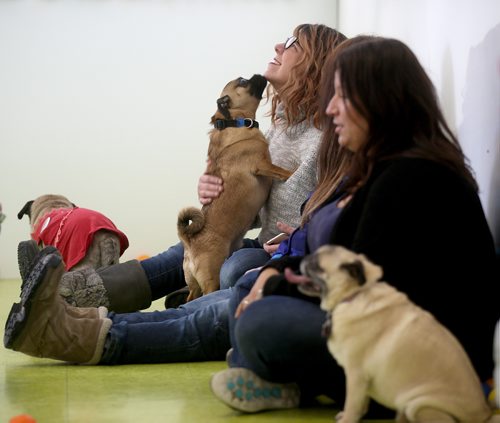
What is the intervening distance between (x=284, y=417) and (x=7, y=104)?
4.11m

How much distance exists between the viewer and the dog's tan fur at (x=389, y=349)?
1.79m

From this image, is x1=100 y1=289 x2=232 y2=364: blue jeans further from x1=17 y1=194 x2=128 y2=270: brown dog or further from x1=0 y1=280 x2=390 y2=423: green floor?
x1=17 y1=194 x2=128 y2=270: brown dog

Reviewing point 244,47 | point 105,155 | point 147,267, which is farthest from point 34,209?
point 244,47

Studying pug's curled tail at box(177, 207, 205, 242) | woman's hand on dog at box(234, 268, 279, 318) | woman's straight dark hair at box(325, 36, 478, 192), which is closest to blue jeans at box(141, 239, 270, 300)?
pug's curled tail at box(177, 207, 205, 242)

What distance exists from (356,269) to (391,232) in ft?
0.47

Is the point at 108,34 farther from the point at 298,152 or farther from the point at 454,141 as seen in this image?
the point at 454,141

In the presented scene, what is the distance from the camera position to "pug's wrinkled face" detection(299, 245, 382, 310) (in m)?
1.83

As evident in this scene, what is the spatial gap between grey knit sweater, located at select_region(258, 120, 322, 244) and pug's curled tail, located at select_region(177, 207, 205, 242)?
0.25 metres

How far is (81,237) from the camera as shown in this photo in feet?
12.5

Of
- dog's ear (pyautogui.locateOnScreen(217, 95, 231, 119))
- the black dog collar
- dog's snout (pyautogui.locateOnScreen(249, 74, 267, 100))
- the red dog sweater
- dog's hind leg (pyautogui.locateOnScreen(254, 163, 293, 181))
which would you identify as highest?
dog's snout (pyautogui.locateOnScreen(249, 74, 267, 100))

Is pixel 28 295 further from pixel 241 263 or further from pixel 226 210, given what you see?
pixel 226 210

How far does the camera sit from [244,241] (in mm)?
3664

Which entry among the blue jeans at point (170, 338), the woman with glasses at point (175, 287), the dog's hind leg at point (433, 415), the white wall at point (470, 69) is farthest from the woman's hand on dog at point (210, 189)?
the dog's hind leg at point (433, 415)

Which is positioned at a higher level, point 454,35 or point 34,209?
point 454,35
